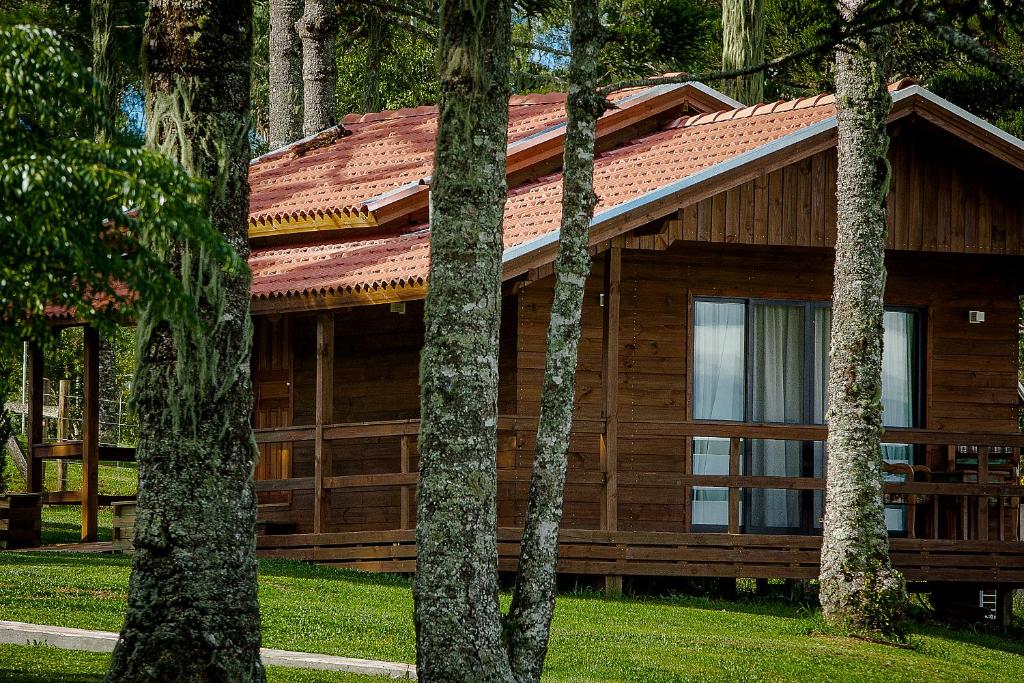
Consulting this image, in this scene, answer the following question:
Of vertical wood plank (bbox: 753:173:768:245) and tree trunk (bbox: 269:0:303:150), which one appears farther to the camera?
tree trunk (bbox: 269:0:303:150)

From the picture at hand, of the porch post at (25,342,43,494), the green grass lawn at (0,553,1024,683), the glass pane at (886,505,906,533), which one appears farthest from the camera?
the porch post at (25,342,43,494)

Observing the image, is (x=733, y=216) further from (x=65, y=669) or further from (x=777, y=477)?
(x=65, y=669)

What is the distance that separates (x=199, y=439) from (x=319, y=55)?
17158 millimetres

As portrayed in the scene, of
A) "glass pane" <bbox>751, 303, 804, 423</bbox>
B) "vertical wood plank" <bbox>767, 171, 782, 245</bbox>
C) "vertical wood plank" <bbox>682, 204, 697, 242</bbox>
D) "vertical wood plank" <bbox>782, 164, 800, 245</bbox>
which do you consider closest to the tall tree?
"vertical wood plank" <bbox>682, 204, 697, 242</bbox>

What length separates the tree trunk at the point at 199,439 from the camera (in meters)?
7.47

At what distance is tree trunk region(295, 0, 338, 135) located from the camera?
23.8 meters

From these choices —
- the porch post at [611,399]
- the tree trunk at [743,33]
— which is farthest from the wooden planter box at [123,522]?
the tree trunk at [743,33]

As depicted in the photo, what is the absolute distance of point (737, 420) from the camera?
1633 cm

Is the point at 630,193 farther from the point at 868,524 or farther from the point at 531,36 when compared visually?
the point at 531,36

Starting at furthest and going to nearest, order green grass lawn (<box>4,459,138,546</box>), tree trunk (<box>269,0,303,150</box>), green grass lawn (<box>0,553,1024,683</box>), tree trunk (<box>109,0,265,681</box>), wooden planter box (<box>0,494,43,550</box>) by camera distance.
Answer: tree trunk (<box>269,0,303,150</box>)
green grass lawn (<box>4,459,138,546</box>)
wooden planter box (<box>0,494,43,550</box>)
green grass lawn (<box>0,553,1024,683</box>)
tree trunk (<box>109,0,265,681</box>)

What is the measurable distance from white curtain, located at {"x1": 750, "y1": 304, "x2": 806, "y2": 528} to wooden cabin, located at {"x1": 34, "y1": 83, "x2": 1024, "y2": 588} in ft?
0.08

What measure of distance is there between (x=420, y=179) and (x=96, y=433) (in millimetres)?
4574

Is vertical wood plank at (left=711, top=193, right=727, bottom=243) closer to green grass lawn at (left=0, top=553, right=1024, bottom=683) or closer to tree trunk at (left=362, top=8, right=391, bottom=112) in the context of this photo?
green grass lawn at (left=0, top=553, right=1024, bottom=683)

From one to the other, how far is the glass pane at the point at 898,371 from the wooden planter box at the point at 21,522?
9.49 metres
